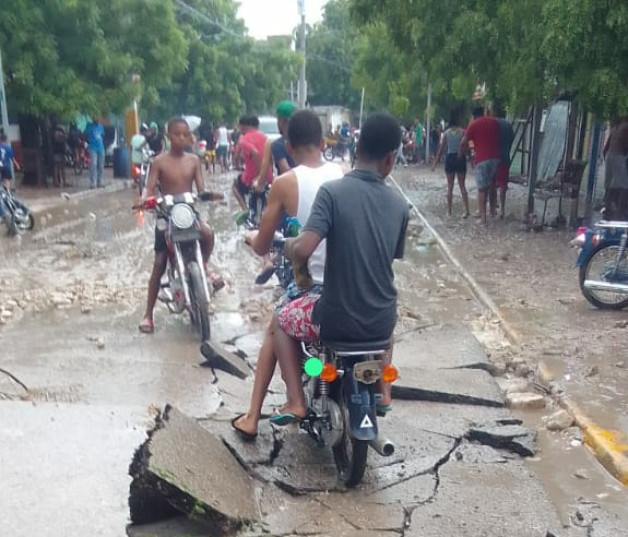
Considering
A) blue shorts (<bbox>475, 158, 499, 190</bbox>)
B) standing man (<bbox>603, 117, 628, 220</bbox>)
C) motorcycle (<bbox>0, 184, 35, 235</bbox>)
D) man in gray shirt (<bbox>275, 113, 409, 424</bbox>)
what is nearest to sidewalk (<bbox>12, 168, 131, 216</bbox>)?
motorcycle (<bbox>0, 184, 35, 235</bbox>)

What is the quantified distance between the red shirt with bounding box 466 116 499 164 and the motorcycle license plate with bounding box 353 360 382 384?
382 inches

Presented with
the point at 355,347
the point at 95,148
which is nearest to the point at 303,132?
the point at 355,347

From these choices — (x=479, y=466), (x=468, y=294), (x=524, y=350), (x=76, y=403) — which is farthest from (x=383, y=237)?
(x=468, y=294)

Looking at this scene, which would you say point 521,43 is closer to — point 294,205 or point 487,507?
point 294,205

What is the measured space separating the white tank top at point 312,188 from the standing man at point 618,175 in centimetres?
730

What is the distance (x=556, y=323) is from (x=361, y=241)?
4.09 m

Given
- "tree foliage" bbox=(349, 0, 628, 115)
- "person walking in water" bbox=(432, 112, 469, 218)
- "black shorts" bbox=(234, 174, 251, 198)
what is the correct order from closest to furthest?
1. "tree foliage" bbox=(349, 0, 628, 115)
2. "black shorts" bbox=(234, 174, 251, 198)
3. "person walking in water" bbox=(432, 112, 469, 218)

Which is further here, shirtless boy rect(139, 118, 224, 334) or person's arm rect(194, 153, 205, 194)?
person's arm rect(194, 153, 205, 194)

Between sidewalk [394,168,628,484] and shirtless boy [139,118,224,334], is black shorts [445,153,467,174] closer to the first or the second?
sidewalk [394,168,628,484]

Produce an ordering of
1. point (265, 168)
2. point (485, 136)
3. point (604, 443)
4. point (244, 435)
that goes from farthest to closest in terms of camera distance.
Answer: point (485, 136) → point (265, 168) → point (604, 443) → point (244, 435)

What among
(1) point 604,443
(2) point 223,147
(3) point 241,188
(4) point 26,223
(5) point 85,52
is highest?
(5) point 85,52

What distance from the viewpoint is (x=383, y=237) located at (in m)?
3.75

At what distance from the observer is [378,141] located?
374cm

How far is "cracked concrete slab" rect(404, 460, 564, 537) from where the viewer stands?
3.63m
